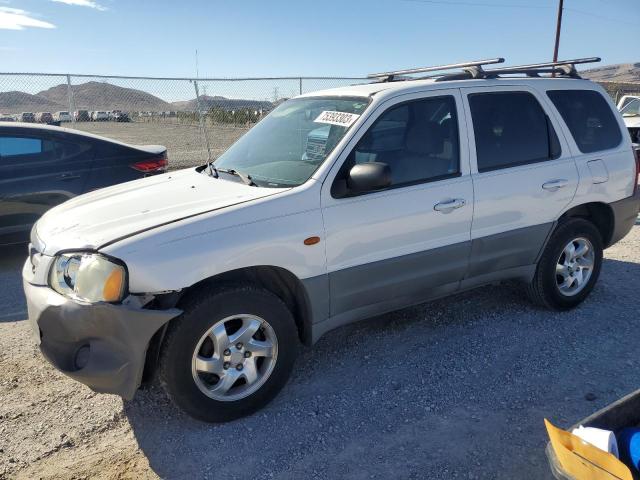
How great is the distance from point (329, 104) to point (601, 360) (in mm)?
2612

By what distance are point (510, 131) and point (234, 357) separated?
258 centimetres

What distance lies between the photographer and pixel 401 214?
3375 millimetres

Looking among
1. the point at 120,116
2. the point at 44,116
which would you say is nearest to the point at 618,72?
the point at 120,116

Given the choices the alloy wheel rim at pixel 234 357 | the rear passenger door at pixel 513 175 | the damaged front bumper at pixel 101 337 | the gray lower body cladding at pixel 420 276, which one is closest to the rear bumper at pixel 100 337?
the damaged front bumper at pixel 101 337

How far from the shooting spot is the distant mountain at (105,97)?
11180 millimetres

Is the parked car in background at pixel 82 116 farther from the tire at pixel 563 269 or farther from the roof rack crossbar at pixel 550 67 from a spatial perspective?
the tire at pixel 563 269

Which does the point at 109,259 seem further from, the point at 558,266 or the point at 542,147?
the point at 558,266

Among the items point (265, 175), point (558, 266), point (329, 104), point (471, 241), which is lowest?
point (558, 266)

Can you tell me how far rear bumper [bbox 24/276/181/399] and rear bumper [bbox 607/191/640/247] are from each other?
380cm

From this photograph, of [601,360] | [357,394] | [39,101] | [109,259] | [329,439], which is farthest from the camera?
[39,101]

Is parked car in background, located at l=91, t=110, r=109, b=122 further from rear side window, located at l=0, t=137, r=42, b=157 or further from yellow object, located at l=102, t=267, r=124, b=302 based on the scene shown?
yellow object, located at l=102, t=267, r=124, b=302

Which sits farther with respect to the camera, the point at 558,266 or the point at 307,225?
the point at 558,266

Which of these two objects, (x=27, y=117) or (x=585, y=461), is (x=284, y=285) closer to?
(x=585, y=461)

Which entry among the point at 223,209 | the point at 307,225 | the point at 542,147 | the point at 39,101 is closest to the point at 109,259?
the point at 223,209
